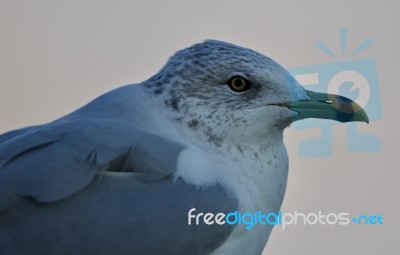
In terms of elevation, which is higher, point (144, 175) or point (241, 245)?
point (144, 175)

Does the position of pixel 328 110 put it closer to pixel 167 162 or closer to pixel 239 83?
pixel 239 83

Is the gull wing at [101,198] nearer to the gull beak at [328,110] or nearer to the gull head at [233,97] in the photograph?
the gull head at [233,97]

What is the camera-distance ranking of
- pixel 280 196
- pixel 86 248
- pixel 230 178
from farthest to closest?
pixel 280 196 < pixel 230 178 < pixel 86 248

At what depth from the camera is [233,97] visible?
141cm

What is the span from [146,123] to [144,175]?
126 mm

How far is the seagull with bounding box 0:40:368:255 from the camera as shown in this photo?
1248 millimetres

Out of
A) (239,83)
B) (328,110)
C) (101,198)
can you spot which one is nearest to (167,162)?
(101,198)

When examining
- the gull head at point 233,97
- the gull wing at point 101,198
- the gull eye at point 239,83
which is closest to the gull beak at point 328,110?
the gull head at point 233,97

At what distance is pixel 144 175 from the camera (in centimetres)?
129

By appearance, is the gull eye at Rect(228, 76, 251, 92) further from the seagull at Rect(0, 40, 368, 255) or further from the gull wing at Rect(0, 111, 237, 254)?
the gull wing at Rect(0, 111, 237, 254)

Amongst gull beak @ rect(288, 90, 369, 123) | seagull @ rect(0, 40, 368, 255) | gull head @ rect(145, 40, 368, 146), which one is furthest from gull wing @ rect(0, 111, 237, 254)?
gull beak @ rect(288, 90, 369, 123)

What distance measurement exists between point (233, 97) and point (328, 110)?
20 centimetres

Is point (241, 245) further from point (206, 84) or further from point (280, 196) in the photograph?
point (206, 84)

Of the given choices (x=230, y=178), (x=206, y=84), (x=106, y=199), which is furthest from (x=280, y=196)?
(x=106, y=199)
